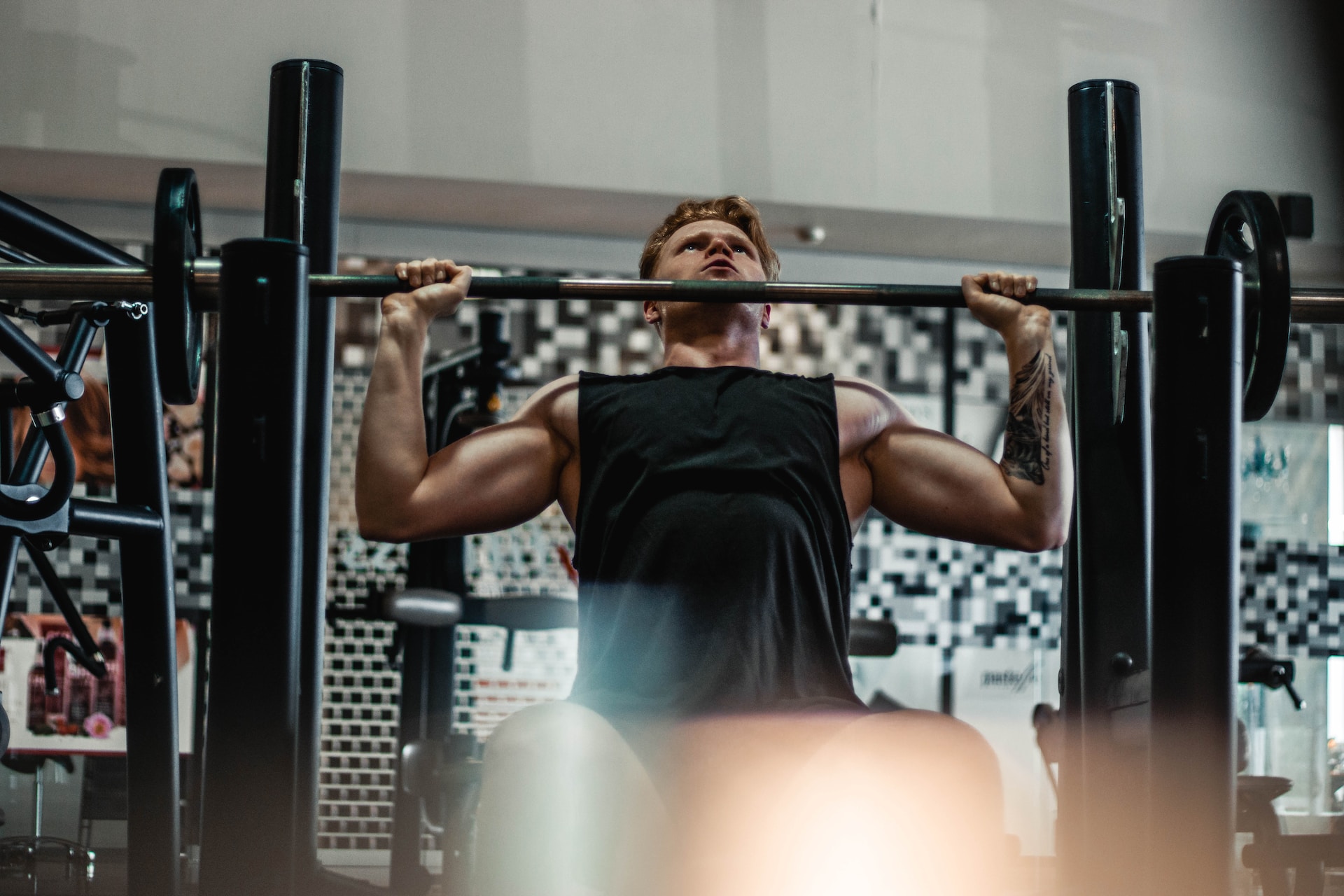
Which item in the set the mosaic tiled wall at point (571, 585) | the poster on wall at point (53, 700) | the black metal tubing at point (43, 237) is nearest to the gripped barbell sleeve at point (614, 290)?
the black metal tubing at point (43, 237)

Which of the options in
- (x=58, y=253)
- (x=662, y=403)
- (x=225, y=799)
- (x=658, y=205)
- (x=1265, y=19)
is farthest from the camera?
(x=1265, y=19)

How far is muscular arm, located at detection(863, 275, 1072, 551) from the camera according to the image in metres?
1.78

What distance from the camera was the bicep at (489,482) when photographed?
6.06 feet

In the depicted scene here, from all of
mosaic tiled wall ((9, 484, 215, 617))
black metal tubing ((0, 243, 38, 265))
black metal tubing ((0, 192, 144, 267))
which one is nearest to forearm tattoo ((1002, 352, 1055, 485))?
black metal tubing ((0, 192, 144, 267))

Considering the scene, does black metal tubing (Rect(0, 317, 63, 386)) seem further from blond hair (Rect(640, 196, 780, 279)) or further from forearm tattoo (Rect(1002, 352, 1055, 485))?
forearm tattoo (Rect(1002, 352, 1055, 485))

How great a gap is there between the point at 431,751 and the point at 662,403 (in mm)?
1786

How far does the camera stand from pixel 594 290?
1.59 m

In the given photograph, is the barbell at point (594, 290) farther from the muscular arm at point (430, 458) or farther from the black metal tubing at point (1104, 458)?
the black metal tubing at point (1104, 458)

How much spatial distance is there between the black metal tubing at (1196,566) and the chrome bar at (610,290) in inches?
6.6

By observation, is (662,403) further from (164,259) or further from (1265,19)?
(1265,19)

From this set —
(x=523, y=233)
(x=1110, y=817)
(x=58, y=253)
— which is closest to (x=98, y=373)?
(x=523, y=233)

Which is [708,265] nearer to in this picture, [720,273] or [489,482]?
[720,273]

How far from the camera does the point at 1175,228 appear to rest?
4574 mm

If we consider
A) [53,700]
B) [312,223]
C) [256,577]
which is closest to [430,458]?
[312,223]
